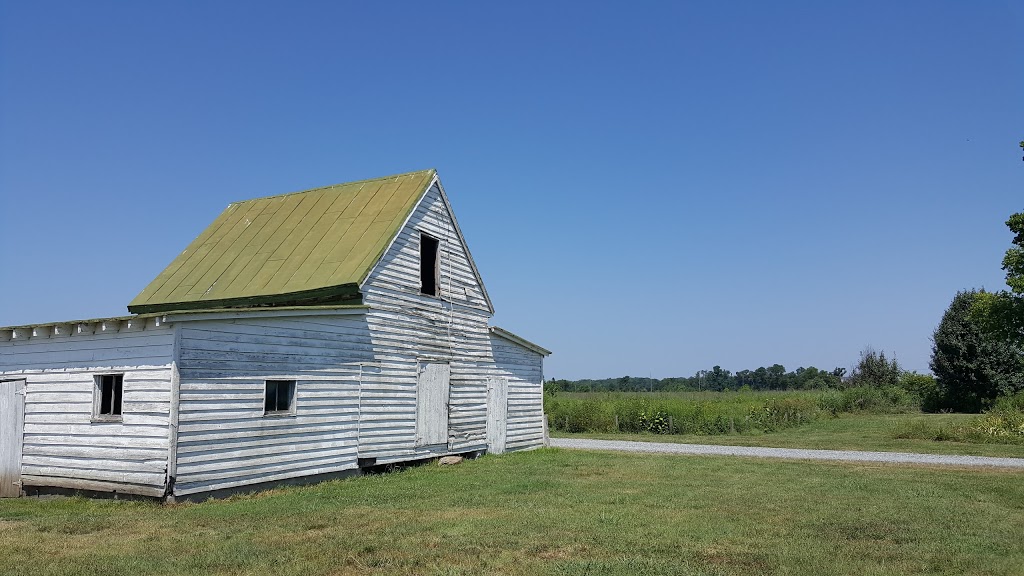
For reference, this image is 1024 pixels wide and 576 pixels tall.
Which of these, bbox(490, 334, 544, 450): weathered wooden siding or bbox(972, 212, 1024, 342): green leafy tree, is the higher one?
bbox(972, 212, 1024, 342): green leafy tree

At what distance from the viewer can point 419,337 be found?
1950 cm

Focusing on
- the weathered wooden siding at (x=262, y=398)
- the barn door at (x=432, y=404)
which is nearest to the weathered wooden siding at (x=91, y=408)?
the weathered wooden siding at (x=262, y=398)

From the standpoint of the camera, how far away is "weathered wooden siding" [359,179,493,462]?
17922 millimetres

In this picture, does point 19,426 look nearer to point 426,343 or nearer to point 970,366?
point 426,343

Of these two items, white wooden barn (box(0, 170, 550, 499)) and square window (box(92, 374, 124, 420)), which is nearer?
white wooden barn (box(0, 170, 550, 499))

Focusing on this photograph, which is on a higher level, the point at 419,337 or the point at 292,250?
the point at 292,250

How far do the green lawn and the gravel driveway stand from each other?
1.52 metres

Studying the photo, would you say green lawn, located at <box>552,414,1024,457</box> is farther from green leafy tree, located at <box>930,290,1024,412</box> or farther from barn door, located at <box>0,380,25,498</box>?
barn door, located at <box>0,380,25,498</box>

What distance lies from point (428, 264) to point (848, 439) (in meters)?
18.3

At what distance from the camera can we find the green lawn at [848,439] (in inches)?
982

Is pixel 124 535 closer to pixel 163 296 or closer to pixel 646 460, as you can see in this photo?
pixel 163 296

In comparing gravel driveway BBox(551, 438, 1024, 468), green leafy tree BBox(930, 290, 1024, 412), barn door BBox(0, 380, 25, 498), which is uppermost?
green leafy tree BBox(930, 290, 1024, 412)

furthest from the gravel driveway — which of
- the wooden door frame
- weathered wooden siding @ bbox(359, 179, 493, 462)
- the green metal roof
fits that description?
the wooden door frame

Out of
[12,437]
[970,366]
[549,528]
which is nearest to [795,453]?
[549,528]
